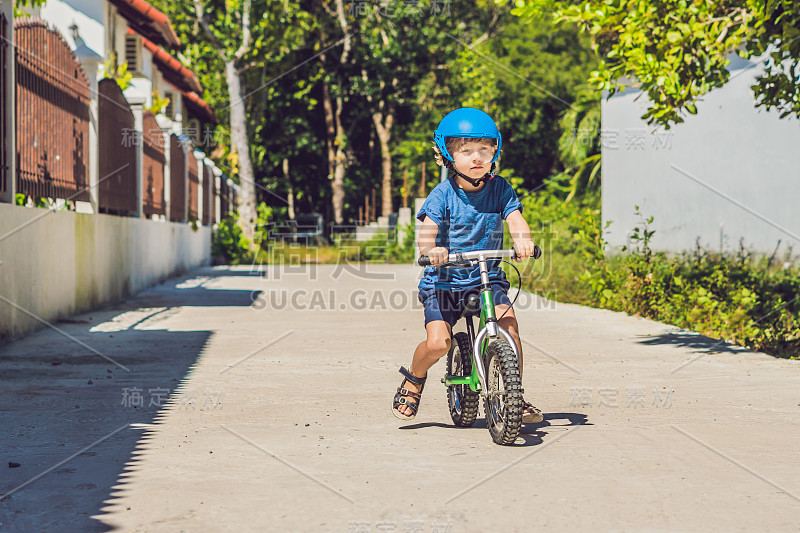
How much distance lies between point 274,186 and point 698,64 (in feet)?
116

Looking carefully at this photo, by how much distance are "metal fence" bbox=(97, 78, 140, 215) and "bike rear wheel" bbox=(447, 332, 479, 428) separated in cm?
861

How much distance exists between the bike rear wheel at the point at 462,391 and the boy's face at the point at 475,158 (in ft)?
3.02

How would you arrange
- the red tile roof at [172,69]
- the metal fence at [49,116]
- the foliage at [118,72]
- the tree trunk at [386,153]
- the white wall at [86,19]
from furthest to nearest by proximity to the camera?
the tree trunk at [386,153], the red tile roof at [172,69], the white wall at [86,19], the foliage at [118,72], the metal fence at [49,116]

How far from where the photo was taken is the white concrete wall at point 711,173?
38.3 feet

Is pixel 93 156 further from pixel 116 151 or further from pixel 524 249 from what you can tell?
pixel 524 249

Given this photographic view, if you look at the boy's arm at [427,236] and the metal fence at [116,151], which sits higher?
the metal fence at [116,151]

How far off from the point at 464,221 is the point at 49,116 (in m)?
7.00

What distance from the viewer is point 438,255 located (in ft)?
16.5

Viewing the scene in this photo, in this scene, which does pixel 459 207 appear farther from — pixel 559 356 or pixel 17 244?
pixel 17 244

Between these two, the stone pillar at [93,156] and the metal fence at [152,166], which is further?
the metal fence at [152,166]

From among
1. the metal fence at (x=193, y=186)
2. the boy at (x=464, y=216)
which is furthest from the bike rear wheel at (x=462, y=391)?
the metal fence at (x=193, y=186)

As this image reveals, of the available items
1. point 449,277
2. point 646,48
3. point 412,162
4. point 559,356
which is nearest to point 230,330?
point 559,356

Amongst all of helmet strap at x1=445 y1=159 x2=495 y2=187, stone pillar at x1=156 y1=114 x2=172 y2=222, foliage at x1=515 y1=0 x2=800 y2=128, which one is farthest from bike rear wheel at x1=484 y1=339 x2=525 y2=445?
stone pillar at x1=156 y1=114 x2=172 y2=222

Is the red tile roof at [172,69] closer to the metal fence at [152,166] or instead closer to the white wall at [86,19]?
the white wall at [86,19]
